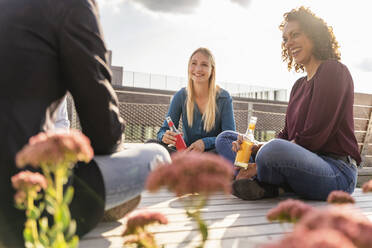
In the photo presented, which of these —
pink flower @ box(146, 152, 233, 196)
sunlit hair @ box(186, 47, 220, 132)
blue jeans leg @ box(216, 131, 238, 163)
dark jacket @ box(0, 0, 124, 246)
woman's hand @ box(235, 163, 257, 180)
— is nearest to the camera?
pink flower @ box(146, 152, 233, 196)

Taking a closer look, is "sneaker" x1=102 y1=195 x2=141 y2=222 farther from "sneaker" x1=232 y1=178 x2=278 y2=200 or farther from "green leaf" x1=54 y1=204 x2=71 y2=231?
"green leaf" x1=54 y1=204 x2=71 y2=231

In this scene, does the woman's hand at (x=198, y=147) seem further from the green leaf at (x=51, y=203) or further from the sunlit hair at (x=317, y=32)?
the green leaf at (x=51, y=203)

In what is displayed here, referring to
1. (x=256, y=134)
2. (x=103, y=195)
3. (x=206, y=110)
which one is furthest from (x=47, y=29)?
(x=256, y=134)

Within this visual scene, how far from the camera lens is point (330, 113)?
2.21 meters

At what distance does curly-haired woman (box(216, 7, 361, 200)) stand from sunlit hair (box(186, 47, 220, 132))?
92 centimetres

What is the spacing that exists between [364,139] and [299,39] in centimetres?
360

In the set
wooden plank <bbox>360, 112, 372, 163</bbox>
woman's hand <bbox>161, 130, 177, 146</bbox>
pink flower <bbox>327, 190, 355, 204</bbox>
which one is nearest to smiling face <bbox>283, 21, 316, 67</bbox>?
woman's hand <bbox>161, 130, 177, 146</bbox>

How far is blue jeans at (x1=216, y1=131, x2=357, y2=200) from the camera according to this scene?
2.17 meters

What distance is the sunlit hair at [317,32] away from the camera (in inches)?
94.7

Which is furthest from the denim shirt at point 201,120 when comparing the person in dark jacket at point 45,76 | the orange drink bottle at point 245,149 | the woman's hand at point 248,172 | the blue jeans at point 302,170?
the person in dark jacket at point 45,76

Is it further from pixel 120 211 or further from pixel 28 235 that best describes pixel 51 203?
pixel 120 211

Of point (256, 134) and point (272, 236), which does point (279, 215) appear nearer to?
point (272, 236)

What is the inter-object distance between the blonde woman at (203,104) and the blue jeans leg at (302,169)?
3.41 feet

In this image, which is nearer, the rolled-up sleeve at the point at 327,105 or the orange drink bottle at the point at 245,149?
the rolled-up sleeve at the point at 327,105
